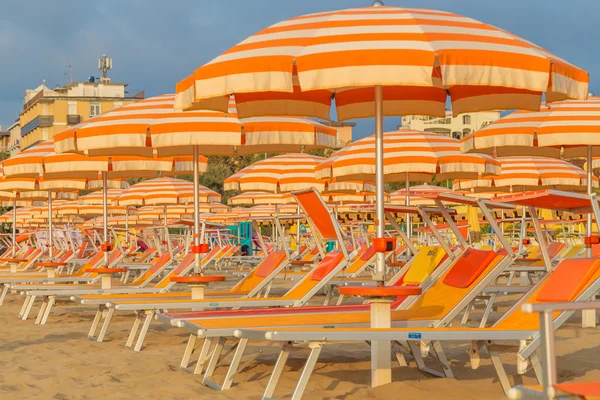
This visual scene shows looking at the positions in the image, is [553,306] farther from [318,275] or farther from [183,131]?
[183,131]

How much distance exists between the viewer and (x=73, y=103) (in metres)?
86.1

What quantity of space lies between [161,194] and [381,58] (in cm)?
1410

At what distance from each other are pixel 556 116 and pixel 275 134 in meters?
2.69

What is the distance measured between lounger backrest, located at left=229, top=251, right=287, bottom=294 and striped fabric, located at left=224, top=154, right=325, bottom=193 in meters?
6.19

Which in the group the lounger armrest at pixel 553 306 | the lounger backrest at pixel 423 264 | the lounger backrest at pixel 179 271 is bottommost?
the lounger backrest at pixel 179 271

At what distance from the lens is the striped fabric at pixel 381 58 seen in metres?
5.13

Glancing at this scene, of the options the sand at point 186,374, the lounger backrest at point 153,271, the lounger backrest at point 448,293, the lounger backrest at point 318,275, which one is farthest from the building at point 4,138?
the lounger backrest at point 448,293

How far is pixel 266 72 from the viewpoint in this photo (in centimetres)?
538

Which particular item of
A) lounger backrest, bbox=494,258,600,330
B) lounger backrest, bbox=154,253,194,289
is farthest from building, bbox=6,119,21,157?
lounger backrest, bbox=494,258,600,330

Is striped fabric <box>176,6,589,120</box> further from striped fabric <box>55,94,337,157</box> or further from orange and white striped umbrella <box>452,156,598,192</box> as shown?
orange and white striped umbrella <box>452,156,598,192</box>

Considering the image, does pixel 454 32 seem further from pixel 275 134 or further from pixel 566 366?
pixel 275 134

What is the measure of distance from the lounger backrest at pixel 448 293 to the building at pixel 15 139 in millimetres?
100619

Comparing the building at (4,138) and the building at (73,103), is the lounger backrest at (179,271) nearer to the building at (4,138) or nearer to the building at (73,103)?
the building at (73,103)

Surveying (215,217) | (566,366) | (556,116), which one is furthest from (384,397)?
(215,217)
